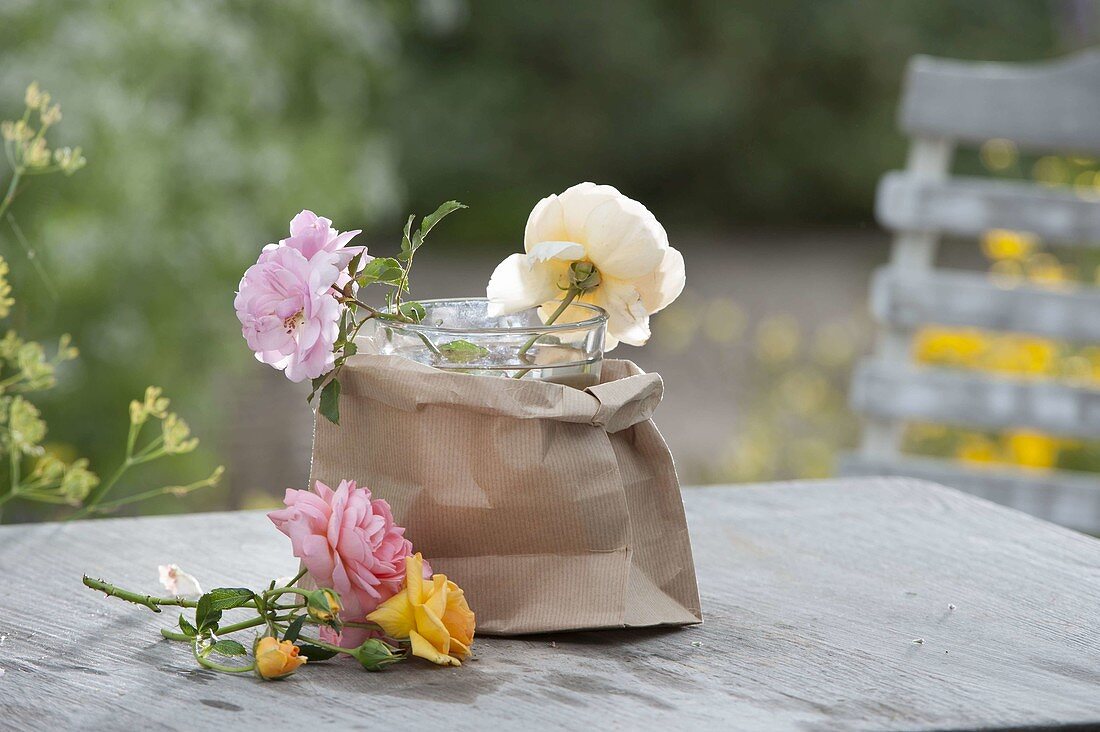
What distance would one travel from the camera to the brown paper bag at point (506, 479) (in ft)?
2.43

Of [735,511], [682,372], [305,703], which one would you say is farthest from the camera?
[682,372]

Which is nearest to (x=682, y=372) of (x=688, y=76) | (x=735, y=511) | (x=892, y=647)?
(x=688, y=76)

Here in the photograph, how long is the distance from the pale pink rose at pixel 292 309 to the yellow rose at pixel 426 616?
0.12 m

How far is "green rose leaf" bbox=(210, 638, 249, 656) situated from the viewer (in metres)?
0.71

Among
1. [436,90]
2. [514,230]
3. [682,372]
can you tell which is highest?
[436,90]

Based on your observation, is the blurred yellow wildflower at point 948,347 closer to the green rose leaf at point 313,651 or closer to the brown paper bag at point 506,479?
the brown paper bag at point 506,479

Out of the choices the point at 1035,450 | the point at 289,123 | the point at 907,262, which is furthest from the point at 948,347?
the point at 289,123

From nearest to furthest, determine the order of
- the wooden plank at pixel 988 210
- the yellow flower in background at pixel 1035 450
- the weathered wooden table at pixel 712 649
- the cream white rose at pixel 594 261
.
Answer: the weathered wooden table at pixel 712 649 < the cream white rose at pixel 594 261 < the wooden plank at pixel 988 210 < the yellow flower in background at pixel 1035 450

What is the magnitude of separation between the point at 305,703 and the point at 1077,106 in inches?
79.5

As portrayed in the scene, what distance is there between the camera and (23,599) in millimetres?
843

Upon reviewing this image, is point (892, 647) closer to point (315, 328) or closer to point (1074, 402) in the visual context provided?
point (315, 328)

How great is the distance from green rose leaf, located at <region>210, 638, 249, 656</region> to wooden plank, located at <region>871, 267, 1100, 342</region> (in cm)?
192

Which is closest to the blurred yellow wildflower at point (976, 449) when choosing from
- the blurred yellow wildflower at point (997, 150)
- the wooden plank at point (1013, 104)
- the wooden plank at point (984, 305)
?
the wooden plank at point (984, 305)

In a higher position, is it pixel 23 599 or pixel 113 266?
pixel 113 266
